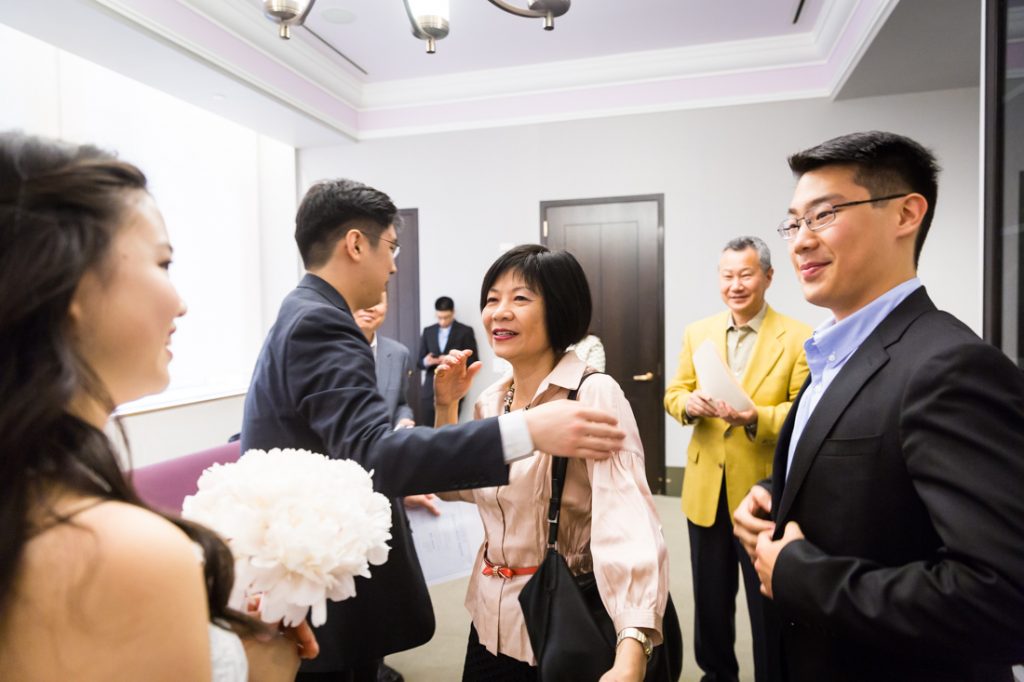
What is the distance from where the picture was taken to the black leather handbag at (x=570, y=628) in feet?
3.69

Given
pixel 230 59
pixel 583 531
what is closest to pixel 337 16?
pixel 230 59

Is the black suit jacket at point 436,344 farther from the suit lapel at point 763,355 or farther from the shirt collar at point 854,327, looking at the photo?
the shirt collar at point 854,327

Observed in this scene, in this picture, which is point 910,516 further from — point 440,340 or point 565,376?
point 440,340

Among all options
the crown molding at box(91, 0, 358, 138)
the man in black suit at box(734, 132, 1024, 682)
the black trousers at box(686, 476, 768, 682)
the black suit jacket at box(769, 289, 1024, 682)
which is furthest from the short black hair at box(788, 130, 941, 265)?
the crown molding at box(91, 0, 358, 138)

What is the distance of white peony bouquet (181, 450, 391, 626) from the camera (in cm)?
77

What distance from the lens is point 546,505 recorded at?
52.5 inches

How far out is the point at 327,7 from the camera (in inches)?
160

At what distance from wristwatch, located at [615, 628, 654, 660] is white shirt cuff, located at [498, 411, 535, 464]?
0.39 metres

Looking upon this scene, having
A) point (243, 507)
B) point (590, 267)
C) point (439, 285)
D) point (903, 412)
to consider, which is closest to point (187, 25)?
point (439, 285)

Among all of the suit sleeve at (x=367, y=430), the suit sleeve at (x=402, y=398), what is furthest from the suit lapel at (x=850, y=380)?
the suit sleeve at (x=402, y=398)

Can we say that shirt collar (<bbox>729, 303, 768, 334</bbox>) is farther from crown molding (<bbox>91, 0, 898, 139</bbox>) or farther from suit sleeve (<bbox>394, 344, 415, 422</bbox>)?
crown molding (<bbox>91, 0, 898, 139</bbox>)

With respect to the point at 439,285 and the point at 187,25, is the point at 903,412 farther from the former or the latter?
the point at 439,285

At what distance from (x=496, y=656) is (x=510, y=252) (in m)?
1.02

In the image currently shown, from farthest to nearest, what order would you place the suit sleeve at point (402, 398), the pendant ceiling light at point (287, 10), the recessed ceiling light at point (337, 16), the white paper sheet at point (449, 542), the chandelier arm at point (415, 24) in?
the recessed ceiling light at point (337, 16) → the suit sleeve at point (402, 398) → the chandelier arm at point (415, 24) → the pendant ceiling light at point (287, 10) → the white paper sheet at point (449, 542)
